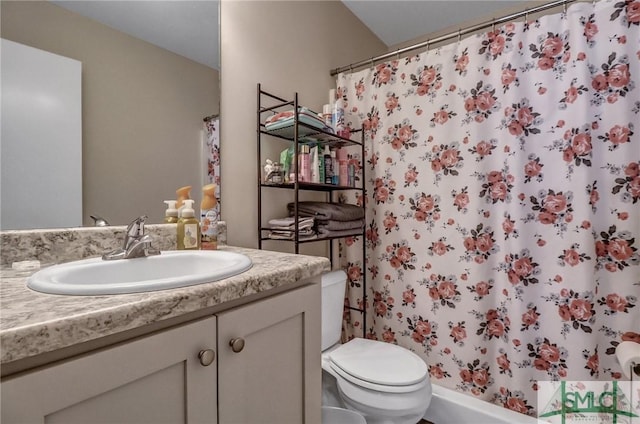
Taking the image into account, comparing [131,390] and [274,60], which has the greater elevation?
[274,60]

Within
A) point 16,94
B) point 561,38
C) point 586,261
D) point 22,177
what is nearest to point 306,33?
point 561,38

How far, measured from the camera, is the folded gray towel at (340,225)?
1.47 metres

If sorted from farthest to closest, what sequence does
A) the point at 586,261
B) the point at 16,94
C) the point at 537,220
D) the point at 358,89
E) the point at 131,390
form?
the point at 358,89 → the point at 537,220 → the point at 586,261 → the point at 16,94 → the point at 131,390

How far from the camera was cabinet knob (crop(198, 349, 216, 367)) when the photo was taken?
0.57 metres

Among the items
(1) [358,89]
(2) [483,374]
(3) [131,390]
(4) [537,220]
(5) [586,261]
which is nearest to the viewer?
(3) [131,390]

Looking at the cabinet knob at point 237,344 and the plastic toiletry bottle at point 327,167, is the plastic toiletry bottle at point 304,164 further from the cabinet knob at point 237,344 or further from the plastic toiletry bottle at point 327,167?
the cabinet knob at point 237,344

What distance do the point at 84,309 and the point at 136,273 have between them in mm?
406

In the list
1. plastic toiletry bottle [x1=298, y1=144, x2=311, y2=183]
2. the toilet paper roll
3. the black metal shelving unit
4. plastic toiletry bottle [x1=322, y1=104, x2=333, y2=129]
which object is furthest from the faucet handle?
the toilet paper roll

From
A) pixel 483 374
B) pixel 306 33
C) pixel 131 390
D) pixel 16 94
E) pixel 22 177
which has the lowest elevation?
pixel 483 374

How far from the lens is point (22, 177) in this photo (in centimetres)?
81

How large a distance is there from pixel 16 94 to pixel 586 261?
2.00 m

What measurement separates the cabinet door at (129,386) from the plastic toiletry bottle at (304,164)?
2.95 feet

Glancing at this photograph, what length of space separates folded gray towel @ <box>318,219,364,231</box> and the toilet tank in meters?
0.23

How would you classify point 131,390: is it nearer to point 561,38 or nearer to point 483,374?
point 483,374
